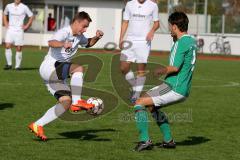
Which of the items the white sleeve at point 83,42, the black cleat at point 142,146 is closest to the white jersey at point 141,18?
the white sleeve at point 83,42

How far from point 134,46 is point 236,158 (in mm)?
6934

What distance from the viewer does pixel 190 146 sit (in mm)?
10125

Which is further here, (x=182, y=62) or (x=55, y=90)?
(x=55, y=90)

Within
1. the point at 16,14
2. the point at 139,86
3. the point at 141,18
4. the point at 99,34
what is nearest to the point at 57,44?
the point at 99,34

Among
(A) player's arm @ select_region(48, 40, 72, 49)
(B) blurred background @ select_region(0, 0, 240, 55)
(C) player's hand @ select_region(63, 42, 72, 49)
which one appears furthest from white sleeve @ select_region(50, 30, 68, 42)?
(B) blurred background @ select_region(0, 0, 240, 55)

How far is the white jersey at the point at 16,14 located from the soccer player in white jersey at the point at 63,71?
13344 millimetres

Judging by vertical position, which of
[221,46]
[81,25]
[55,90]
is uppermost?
[81,25]

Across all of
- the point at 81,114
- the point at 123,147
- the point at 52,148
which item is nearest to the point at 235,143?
the point at 123,147

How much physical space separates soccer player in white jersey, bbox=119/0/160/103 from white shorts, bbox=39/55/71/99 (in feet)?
16.3

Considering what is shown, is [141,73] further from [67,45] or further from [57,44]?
[67,45]

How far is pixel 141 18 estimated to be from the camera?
51.9 feet

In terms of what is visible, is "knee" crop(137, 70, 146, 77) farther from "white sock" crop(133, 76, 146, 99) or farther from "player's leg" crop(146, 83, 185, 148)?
"player's leg" crop(146, 83, 185, 148)

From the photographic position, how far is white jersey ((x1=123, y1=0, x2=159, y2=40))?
51.7 ft

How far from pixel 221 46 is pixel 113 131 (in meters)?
40.9
